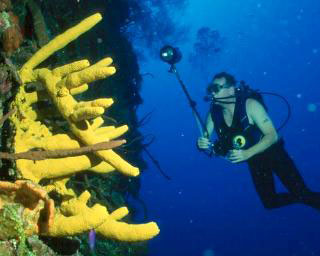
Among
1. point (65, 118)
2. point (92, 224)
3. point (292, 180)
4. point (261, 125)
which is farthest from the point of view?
point (292, 180)

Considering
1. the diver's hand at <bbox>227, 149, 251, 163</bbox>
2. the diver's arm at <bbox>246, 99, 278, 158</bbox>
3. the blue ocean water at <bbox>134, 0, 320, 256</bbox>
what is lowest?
the blue ocean water at <bbox>134, 0, 320, 256</bbox>

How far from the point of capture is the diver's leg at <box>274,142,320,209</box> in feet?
25.4

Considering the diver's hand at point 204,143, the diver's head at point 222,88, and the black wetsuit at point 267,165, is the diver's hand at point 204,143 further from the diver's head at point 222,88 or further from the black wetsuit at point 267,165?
the diver's head at point 222,88

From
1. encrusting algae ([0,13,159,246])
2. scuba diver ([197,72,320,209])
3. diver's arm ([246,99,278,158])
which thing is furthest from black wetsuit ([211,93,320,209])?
encrusting algae ([0,13,159,246])

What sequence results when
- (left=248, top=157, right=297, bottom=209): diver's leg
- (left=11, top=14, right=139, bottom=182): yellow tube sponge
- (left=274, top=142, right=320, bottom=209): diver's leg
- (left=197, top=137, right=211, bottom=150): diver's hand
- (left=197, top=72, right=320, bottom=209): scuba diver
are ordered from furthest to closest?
(left=248, top=157, right=297, bottom=209): diver's leg
(left=274, top=142, right=320, bottom=209): diver's leg
(left=197, top=137, right=211, bottom=150): diver's hand
(left=197, top=72, right=320, bottom=209): scuba diver
(left=11, top=14, right=139, bottom=182): yellow tube sponge

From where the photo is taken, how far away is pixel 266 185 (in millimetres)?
8156

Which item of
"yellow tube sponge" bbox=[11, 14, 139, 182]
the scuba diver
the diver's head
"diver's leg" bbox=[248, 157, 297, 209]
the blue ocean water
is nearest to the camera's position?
"yellow tube sponge" bbox=[11, 14, 139, 182]

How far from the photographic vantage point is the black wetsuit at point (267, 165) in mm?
6977

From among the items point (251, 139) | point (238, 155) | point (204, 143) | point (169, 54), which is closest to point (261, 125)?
point (251, 139)

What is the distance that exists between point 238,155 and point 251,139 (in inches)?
31.3

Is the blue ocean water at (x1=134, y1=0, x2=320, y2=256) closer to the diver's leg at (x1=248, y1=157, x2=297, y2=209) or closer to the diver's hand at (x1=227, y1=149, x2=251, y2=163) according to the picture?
the diver's leg at (x1=248, y1=157, x2=297, y2=209)

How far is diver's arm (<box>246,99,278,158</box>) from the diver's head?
0.49 meters

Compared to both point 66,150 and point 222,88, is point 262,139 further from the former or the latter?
point 66,150

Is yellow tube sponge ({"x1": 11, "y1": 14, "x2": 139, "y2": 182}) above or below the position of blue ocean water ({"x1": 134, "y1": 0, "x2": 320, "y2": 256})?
above
